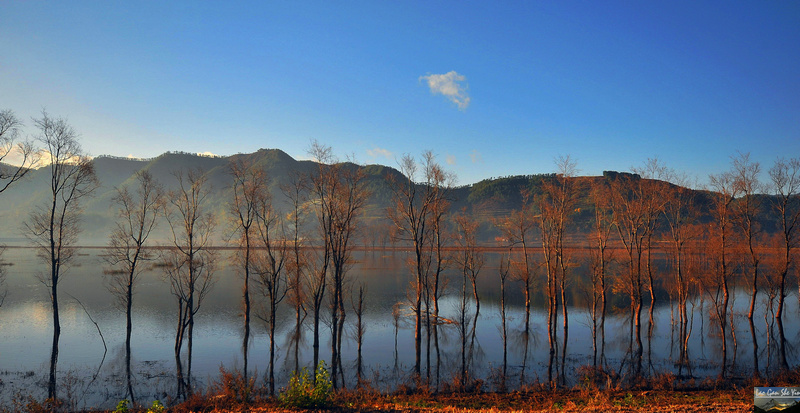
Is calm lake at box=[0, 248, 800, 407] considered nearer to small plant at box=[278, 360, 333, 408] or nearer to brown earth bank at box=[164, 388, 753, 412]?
brown earth bank at box=[164, 388, 753, 412]

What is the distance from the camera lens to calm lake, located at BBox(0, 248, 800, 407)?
25.4 metres

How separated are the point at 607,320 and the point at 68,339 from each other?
174 ft

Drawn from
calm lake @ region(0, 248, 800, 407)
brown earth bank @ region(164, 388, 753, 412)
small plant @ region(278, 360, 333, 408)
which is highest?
small plant @ region(278, 360, 333, 408)

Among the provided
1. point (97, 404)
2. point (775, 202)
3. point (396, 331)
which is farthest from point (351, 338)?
point (775, 202)

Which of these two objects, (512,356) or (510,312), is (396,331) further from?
(510,312)

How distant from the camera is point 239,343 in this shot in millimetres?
34188

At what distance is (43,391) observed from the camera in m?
22.5

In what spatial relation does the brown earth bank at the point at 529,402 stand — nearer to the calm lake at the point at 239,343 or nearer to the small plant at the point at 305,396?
the small plant at the point at 305,396

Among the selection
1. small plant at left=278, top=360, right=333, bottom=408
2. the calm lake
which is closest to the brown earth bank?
small plant at left=278, top=360, right=333, bottom=408

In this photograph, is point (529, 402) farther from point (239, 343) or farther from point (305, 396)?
point (239, 343)

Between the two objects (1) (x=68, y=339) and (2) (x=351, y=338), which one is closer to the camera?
(1) (x=68, y=339)

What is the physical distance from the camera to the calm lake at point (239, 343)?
998 inches

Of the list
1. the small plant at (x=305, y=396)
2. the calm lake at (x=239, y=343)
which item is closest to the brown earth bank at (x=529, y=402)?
the small plant at (x=305, y=396)

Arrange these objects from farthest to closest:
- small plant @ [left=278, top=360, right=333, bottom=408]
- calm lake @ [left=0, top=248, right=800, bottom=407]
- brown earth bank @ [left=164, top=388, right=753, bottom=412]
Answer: calm lake @ [left=0, top=248, right=800, bottom=407] < small plant @ [left=278, top=360, right=333, bottom=408] < brown earth bank @ [left=164, top=388, right=753, bottom=412]
